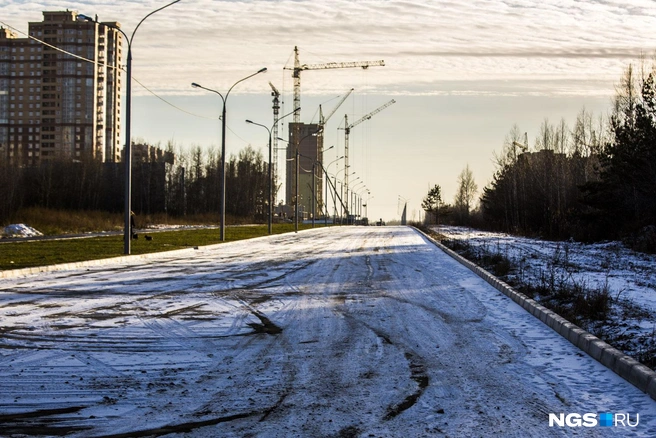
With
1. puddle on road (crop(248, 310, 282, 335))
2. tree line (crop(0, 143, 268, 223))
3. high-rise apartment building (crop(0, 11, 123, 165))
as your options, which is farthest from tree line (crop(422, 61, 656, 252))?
high-rise apartment building (crop(0, 11, 123, 165))

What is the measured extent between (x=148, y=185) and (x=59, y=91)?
50927 millimetres

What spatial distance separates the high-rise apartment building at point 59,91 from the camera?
473ft

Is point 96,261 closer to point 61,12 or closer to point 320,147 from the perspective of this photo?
point 61,12

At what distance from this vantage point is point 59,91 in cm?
14862

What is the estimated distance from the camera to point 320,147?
182 metres

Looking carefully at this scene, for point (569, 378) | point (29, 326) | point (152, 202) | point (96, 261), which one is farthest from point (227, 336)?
point (152, 202)

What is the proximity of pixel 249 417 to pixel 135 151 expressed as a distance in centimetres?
15166

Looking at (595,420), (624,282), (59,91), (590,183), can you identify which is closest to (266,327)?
(595,420)

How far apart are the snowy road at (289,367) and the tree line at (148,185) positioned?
218 feet

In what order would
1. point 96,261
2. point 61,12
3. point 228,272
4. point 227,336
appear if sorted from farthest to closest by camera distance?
point 61,12 < point 96,261 < point 228,272 < point 227,336

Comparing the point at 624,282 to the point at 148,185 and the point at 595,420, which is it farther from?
the point at 148,185

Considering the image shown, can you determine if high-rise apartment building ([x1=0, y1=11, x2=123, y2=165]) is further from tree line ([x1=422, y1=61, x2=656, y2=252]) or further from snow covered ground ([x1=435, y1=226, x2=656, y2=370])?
snow covered ground ([x1=435, y1=226, x2=656, y2=370])

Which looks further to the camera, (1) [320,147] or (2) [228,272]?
(1) [320,147]

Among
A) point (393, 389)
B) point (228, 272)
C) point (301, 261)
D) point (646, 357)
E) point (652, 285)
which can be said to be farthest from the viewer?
point (301, 261)
